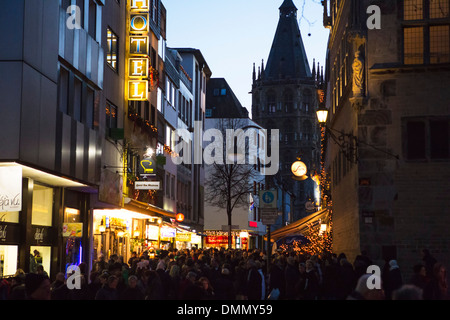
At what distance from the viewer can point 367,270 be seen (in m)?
19.6

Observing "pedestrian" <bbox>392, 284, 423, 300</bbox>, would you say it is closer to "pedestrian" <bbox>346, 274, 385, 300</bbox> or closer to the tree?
"pedestrian" <bbox>346, 274, 385, 300</bbox>

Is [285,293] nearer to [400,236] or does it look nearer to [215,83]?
[400,236]

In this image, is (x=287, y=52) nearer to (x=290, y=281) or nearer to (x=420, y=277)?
(x=290, y=281)

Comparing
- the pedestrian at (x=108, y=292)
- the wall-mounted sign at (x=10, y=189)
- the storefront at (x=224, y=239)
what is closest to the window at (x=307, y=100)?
the storefront at (x=224, y=239)

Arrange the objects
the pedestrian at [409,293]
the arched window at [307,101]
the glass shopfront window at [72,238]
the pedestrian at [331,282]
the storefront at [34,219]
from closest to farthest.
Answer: the pedestrian at [409,293]
the pedestrian at [331,282]
the storefront at [34,219]
the glass shopfront window at [72,238]
the arched window at [307,101]

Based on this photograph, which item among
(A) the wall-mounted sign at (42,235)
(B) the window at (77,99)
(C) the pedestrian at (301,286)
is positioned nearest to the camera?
(C) the pedestrian at (301,286)

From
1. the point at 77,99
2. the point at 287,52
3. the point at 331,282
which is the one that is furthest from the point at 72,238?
the point at 287,52

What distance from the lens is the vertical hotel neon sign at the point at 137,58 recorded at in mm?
34250

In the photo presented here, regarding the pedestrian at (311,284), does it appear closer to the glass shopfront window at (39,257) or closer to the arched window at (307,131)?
the glass shopfront window at (39,257)

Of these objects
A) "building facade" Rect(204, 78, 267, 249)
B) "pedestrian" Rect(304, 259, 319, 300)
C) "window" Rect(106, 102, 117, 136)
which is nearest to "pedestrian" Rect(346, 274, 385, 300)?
"pedestrian" Rect(304, 259, 319, 300)

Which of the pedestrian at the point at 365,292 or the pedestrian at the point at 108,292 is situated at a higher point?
the pedestrian at the point at 365,292

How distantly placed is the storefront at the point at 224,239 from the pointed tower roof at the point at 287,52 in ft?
250
